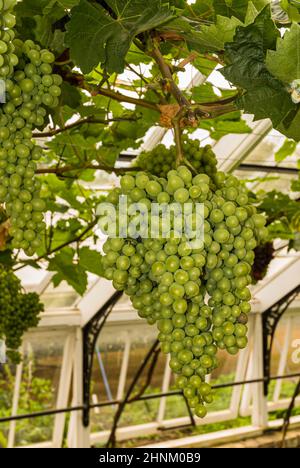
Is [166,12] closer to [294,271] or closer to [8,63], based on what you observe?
[8,63]

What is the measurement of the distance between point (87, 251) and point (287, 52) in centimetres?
167

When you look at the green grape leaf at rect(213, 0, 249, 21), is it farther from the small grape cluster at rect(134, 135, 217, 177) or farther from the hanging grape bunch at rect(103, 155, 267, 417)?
the hanging grape bunch at rect(103, 155, 267, 417)

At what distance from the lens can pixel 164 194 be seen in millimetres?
708

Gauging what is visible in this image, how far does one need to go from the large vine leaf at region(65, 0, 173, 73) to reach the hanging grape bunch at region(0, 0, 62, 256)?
0.05 meters

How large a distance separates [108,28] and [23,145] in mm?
218

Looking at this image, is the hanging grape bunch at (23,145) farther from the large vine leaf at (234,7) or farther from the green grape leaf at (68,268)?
the green grape leaf at (68,268)

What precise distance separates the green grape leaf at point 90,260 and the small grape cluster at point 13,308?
0.91 ft

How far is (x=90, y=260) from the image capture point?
2.31 m

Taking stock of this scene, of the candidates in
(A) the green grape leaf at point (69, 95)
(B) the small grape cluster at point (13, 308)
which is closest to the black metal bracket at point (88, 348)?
(B) the small grape cluster at point (13, 308)

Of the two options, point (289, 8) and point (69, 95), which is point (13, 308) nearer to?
point (69, 95)

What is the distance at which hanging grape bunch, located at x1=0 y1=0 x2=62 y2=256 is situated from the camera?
0.80m

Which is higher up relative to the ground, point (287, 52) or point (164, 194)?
point (287, 52)

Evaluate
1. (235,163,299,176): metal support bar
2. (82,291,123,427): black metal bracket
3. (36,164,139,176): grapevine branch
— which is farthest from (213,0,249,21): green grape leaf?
(82,291,123,427): black metal bracket

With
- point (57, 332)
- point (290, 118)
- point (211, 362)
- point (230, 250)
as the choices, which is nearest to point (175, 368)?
point (211, 362)
